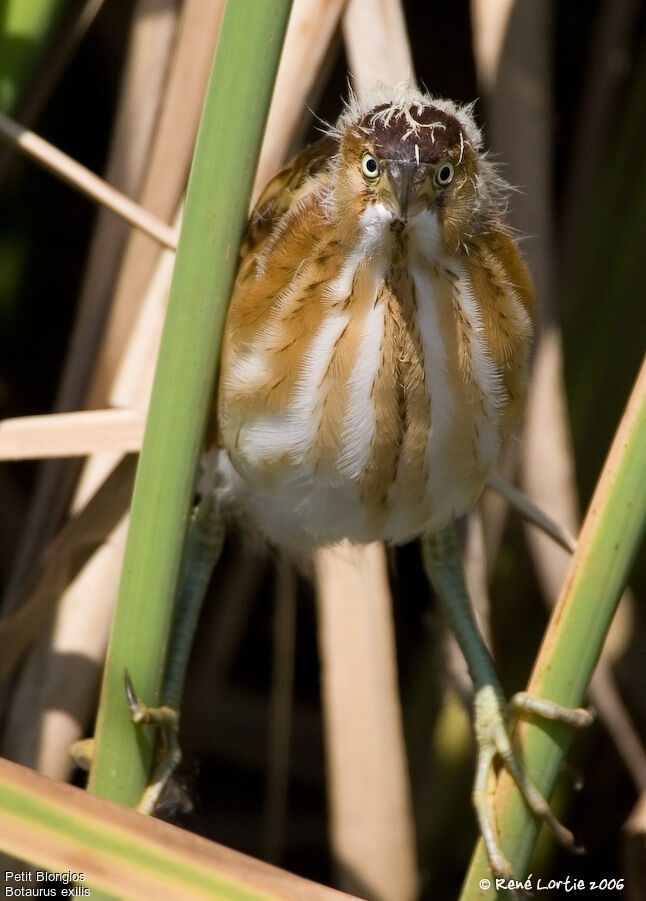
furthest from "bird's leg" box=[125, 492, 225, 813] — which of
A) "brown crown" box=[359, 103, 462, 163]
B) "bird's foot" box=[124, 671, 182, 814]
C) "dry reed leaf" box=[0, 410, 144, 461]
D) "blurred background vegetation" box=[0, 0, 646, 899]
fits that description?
"brown crown" box=[359, 103, 462, 163]

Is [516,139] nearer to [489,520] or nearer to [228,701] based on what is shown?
[489,520]

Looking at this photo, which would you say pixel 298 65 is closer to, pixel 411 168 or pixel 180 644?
pixel 411 168

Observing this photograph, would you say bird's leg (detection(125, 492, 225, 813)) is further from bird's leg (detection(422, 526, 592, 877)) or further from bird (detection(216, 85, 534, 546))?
bird's leg (detection(422, 526, 592, 877))

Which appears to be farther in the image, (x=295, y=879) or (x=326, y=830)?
(x=326, y=830)

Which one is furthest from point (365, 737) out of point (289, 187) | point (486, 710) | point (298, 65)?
point (298, 65)

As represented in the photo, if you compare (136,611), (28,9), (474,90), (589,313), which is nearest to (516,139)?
(589,313)
